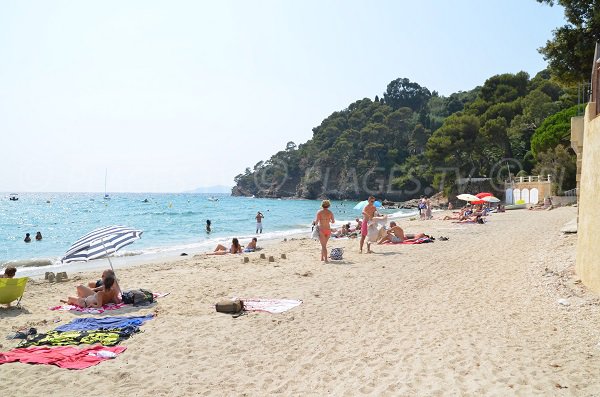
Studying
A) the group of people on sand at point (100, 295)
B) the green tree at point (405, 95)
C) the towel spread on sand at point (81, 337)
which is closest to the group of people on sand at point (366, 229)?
the group of people on sand at point (100, 295)

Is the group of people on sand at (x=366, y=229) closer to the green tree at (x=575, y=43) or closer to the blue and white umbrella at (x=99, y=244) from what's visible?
the blue and white umbrella at (x=99, y=244)

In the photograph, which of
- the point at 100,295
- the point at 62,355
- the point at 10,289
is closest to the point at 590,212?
the point at 62,355

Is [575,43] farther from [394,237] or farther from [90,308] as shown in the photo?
[90,308]

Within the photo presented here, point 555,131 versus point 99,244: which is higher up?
point 555,131

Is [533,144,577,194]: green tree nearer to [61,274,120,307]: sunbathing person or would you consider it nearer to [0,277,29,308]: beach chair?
[61,274,120,307]: sunbathing person

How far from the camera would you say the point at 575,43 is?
48.3 ft

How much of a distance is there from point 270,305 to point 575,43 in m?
13.7

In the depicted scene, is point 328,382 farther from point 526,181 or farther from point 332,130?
point 332,130

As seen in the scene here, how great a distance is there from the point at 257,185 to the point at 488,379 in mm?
129869

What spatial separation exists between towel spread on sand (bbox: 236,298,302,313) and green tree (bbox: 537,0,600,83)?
1299 centimetres

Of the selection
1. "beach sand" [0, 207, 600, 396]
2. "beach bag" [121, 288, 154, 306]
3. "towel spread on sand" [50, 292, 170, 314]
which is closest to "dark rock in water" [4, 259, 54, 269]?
"beach sand" [0, 207, 600, 396]

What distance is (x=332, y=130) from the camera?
103938mm

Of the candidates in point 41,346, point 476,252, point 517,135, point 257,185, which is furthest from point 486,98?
point 257,185

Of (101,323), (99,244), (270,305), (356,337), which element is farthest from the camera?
(99,244)
